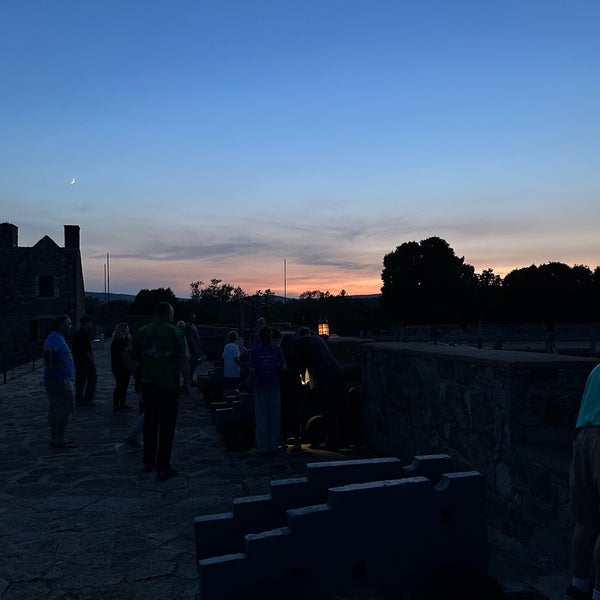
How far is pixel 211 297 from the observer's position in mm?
81812

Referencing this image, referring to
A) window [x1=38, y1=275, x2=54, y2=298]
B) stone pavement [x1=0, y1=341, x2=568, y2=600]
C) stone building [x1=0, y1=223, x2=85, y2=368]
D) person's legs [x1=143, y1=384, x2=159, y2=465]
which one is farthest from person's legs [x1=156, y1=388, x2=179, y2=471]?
window [x1=38, y1=275, x2=54, y2=298]

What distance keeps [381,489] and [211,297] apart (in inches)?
3165

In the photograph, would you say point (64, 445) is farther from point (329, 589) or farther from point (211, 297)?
point (211, 297)

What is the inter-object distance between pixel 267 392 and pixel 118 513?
8.10ft

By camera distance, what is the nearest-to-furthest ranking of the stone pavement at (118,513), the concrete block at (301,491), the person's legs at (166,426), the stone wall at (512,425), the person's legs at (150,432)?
the concrete block at (301,491) → the stone pavement at (118,513) → the stone wall at (512,425) → the person's legs at (166,426) → the person's legs at (150,432)

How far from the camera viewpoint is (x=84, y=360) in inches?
411

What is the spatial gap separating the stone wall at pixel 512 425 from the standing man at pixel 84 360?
7.16 meters

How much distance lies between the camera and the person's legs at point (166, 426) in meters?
5.59

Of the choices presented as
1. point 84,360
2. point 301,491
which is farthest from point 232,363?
point 301,491

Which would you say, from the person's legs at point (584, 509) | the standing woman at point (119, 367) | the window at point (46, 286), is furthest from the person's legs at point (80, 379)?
the window at point (46, 286)

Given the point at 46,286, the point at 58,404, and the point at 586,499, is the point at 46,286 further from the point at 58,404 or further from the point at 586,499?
the point at 586,499

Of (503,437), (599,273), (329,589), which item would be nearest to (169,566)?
(329,589)

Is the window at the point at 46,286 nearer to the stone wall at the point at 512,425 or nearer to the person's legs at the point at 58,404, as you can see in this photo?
the person's legs at the point at 58,404

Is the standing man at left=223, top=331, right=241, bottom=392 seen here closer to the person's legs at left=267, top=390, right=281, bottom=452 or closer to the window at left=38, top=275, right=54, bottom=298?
the person's legs at left=267, top=390, right=281, bottom=452
